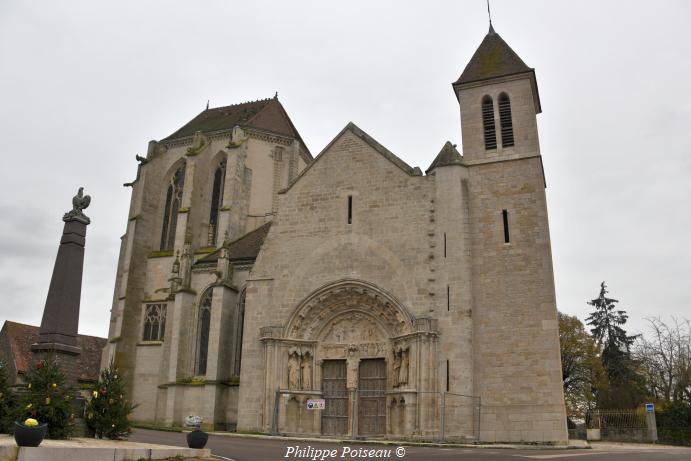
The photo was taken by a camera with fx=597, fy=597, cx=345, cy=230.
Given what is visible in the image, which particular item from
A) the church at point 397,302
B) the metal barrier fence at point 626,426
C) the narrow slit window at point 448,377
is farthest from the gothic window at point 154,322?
the metal barrier fence at point 626,426

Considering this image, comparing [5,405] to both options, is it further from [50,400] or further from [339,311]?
[339,311]

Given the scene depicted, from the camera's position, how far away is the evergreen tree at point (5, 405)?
1060 centimetres

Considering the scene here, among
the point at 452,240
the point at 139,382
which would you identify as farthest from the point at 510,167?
the point at 139,382

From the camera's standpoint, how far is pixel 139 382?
2752 cm

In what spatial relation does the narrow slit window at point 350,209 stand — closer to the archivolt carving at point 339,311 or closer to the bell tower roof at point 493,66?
the archivolt carving at point 339,311

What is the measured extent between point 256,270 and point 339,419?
20.2ft

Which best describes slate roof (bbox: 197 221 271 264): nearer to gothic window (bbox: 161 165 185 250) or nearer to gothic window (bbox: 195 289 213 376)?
gothic window (bbox: 195 289 213 376)

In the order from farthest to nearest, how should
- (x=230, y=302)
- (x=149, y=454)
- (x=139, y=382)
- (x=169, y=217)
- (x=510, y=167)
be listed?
(x=169, y=217), (x=139, y=382), (x=230, y=302), (x=510, y=167), (x=149, y=454)

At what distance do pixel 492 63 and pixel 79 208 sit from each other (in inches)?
649

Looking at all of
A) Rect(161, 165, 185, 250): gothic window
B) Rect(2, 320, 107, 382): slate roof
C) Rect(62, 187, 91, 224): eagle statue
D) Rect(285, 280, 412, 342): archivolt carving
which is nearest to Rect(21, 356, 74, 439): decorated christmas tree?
Rect(62, 187, 91, 224): eagle statue

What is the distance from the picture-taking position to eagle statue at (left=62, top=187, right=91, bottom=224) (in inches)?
517

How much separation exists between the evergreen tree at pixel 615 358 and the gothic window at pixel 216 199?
25.9 metres

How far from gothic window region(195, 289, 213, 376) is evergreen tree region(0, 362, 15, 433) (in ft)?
43.3

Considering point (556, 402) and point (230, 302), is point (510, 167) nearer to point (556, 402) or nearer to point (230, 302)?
point (556, 402)
